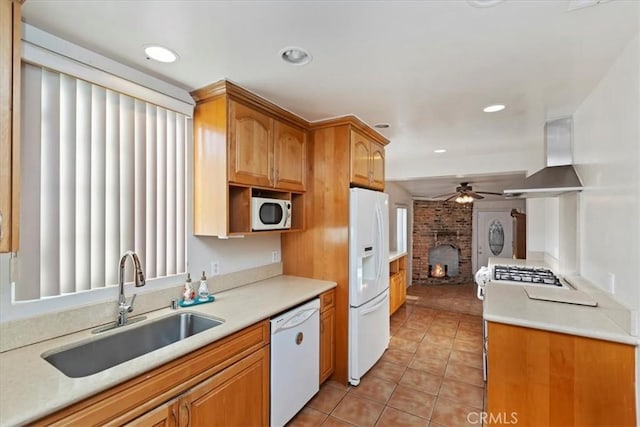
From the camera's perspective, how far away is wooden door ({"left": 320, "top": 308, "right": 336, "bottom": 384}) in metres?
2.42

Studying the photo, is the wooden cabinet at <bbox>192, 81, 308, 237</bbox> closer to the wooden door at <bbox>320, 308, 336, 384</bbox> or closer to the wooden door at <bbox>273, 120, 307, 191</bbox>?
the wooden door at <bbox>273, 120, 307, 191</bbox>

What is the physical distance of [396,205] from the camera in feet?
19.0

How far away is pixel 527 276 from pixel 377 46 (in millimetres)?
2351

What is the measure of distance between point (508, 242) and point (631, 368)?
6.94 metres

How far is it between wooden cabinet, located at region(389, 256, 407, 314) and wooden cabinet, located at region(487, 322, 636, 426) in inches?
103

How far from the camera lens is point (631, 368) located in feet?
4.56

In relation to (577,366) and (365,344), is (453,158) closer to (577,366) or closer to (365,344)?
(365,344)

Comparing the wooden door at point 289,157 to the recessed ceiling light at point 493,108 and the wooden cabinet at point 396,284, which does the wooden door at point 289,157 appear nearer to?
the recessed ceiling light at point 493,108

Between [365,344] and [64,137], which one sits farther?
[365,344]

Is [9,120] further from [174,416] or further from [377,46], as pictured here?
[377,46]

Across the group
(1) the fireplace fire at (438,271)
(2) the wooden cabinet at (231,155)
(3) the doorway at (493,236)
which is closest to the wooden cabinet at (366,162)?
(2) the wooden cabinet at (231,155)

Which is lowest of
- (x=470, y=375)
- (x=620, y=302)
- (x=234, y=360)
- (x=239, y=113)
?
(x=470, y=375)

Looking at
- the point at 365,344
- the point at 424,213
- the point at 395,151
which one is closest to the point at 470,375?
the point at 365,344

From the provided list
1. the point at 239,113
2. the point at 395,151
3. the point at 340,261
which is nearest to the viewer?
the point at 239,113
